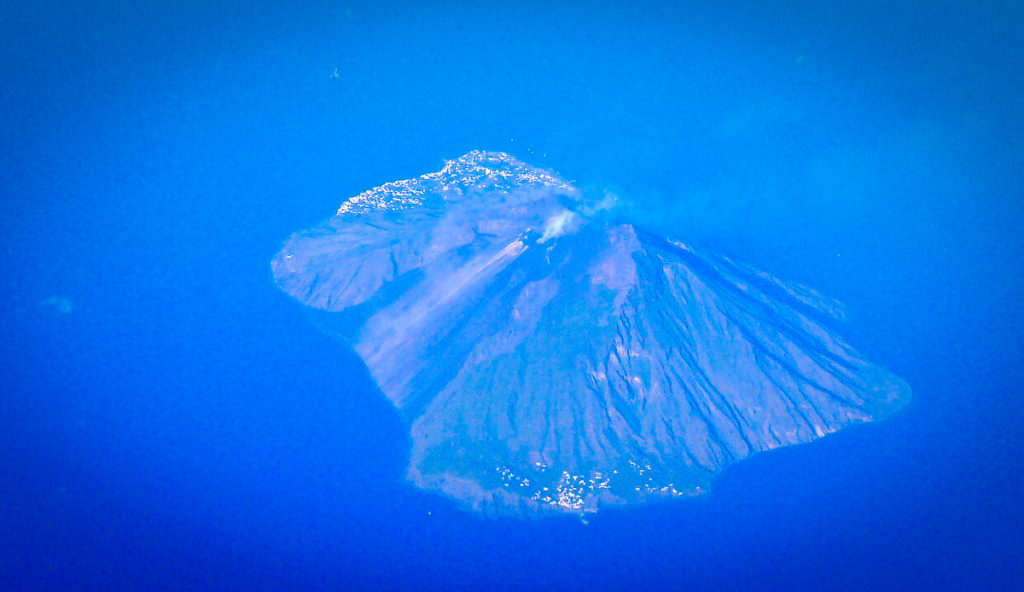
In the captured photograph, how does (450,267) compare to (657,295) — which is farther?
(450,267)

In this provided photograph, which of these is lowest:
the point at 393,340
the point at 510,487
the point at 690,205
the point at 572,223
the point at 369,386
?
the point at 510,487

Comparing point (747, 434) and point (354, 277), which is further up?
point (354, 277)

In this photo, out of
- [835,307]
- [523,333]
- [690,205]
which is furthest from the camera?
[690,205]

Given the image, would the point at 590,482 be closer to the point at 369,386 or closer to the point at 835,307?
the point at 369,386

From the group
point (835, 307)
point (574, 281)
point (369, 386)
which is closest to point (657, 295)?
point (574, 281)

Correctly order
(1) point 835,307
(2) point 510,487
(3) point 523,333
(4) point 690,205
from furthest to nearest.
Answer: (4) point 690,205
(1) point 835,307
(3) point 523,333
(2) point 510,487

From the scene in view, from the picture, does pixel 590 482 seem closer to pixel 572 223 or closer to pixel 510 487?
pixel 510 487
